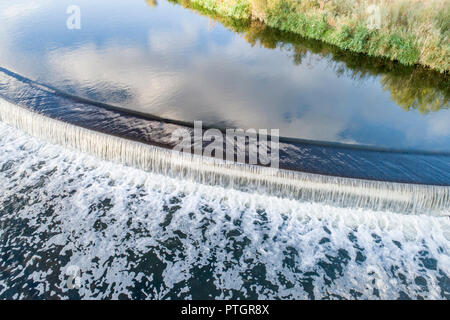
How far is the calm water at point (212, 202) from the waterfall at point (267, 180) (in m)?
0.18

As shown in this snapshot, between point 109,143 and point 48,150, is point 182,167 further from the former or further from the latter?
point 48,150

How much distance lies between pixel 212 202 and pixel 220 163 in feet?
2.32

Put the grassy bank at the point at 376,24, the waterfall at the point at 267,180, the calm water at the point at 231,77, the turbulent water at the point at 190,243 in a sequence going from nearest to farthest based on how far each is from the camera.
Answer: the turbulent water at the point at 190,243 → the waterfall at the point at 267,180 → the calm water at the point at 231,77 → the grassy bank at the point at 376,24

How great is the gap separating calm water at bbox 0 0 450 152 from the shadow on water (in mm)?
34

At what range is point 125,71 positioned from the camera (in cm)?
871

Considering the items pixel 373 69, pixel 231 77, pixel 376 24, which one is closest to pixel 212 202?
pixel 231 77

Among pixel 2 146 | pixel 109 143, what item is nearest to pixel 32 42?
pixel 2 146

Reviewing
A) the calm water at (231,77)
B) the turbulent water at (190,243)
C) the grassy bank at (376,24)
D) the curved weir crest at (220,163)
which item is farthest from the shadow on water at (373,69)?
the turbulent water at (190,243)

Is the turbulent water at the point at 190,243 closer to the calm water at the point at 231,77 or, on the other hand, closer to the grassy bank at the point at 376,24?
the calm water at the point at 231,77

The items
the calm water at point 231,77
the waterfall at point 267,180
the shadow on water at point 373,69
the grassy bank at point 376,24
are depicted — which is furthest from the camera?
the grassy bank at point 376,24

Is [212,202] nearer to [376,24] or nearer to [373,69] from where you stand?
[373,69]

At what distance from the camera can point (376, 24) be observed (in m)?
10.9

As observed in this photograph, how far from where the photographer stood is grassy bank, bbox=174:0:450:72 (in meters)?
10.0

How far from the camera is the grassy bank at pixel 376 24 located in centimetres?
1003
